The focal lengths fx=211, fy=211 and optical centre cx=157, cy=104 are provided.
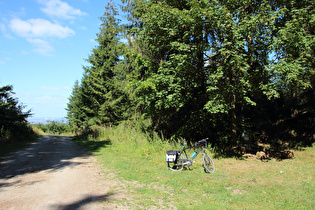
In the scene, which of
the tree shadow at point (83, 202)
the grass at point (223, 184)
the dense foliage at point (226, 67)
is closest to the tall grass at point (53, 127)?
the dense foliage at point (226, 67)

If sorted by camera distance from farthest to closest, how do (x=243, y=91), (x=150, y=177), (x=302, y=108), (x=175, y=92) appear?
(x=302, y=108) < (x=175, y=92) < (x=243, y=91) < (x=150, y=177)

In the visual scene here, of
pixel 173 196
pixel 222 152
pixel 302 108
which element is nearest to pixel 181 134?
pixel 222 152

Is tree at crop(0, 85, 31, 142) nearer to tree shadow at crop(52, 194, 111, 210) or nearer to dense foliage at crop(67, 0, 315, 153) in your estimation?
dense foliage at crop(67, 0, 315, 153)

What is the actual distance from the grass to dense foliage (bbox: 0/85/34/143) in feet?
40.4

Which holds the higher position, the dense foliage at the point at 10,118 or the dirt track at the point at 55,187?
the dense foliage at the point at 10,118

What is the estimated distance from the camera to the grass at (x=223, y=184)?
4574 millimetres

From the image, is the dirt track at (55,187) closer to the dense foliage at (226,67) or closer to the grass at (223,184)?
the grass at (223,184)

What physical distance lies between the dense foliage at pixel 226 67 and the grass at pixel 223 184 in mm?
2583

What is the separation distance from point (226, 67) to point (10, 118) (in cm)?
1743

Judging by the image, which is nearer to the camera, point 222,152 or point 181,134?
point 222,152

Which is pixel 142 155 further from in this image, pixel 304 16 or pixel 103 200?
pixel 304 16

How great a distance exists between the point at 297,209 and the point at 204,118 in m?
7.66

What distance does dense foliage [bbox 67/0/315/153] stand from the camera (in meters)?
8.63

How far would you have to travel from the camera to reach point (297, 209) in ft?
14.0
